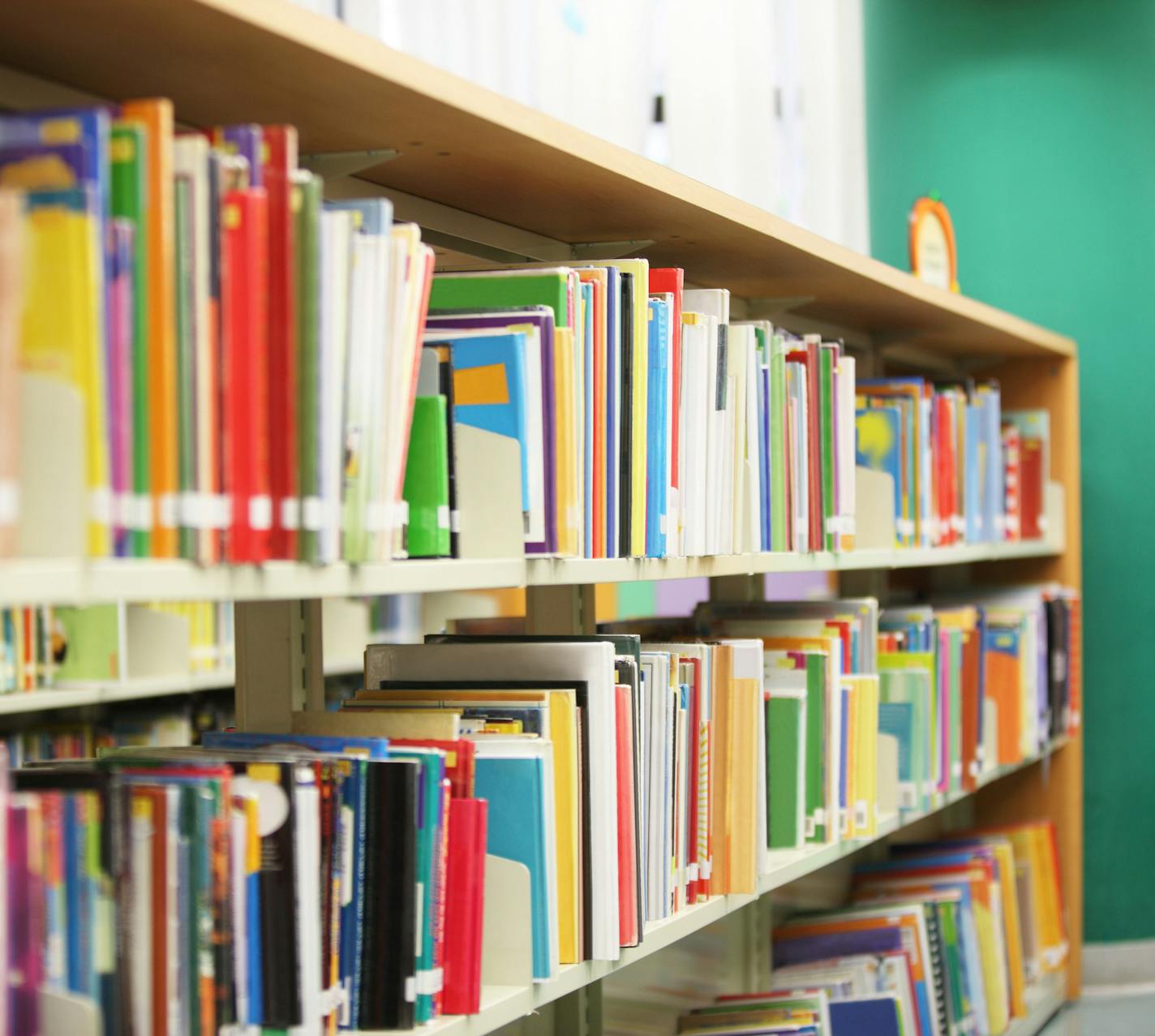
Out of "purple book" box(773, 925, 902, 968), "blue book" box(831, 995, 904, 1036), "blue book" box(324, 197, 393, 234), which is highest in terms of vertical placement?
"blue book" box(324, 197, 393, 234)

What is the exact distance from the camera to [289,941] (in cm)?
120

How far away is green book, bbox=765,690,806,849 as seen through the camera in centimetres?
215

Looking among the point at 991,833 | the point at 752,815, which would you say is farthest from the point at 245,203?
the point at 991,833

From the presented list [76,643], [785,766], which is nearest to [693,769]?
[785,766]

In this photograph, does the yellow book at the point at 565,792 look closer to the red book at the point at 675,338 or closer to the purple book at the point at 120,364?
the red book at the point at 675,338

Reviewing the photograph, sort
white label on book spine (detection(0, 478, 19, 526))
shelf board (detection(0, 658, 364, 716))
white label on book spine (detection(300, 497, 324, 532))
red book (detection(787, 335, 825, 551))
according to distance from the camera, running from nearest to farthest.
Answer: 1. white label on book spine (detection(0, 478, 19, 526))
2. white label on book spine (detection(300, 497, 324, 532))
3. red book (detection(787, 335, 825, 551))
4. shelf board (detection(0, 658, 364, 716))

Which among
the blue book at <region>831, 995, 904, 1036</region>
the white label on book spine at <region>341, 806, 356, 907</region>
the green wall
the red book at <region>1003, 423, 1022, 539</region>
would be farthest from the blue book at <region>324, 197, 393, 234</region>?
the green wall

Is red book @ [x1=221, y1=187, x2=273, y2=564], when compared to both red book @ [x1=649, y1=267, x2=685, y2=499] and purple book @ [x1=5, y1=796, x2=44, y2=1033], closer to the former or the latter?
purple book @ [x1=5, y1=796, x2=44, y2=1033]

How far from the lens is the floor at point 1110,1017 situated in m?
3.38

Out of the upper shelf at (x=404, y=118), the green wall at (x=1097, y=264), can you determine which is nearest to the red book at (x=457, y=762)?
the upper shelf at (x=404, y=118)

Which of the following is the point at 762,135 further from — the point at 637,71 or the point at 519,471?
the point at 519,471

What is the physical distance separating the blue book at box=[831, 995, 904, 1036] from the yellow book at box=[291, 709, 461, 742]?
1233 mm

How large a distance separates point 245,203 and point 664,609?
3506 mm

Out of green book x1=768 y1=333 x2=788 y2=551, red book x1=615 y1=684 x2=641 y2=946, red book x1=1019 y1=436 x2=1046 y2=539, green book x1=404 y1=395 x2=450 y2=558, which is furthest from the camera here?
red book x1=1019 y1=436 x2=1046 y2=539
